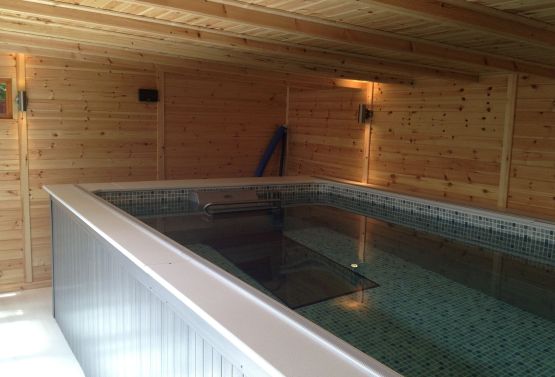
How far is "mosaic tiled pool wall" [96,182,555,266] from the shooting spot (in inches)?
142

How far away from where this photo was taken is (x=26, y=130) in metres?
5.07

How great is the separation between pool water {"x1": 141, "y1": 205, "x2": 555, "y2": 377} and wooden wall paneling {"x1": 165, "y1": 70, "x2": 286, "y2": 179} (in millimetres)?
1857

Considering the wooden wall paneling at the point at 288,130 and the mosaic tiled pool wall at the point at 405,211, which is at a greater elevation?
the wooden wall paneling at the point at 288,130

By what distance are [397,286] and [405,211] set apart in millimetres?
1914

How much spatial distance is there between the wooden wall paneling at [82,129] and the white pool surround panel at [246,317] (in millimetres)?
3109

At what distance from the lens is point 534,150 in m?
4.23

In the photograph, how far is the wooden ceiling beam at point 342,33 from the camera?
8.38 feet

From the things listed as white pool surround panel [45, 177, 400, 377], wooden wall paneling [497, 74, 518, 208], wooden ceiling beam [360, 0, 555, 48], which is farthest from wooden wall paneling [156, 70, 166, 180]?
wooden ceiling beam [360, 0, 555, 48]

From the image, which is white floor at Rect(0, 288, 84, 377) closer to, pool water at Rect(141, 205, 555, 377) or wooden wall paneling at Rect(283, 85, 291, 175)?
pool water at Rect(141, 205, 555, 377)

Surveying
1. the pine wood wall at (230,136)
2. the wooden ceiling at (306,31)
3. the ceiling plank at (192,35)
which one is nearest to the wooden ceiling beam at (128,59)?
the wooden ceiling at (306,31)

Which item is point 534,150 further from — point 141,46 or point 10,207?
point 10,207

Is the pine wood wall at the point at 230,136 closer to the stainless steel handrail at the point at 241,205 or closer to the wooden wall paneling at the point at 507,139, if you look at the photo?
the wooden wall paneling at the point at 507,139

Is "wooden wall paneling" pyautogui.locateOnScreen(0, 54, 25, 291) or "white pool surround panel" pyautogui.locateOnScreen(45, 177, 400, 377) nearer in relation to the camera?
"white pool surround panel" pyautogui.locateOnScreen(45, 177, 400, 377)

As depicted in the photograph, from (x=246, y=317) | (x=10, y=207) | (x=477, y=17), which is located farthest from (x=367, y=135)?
(x=246, y=317)
